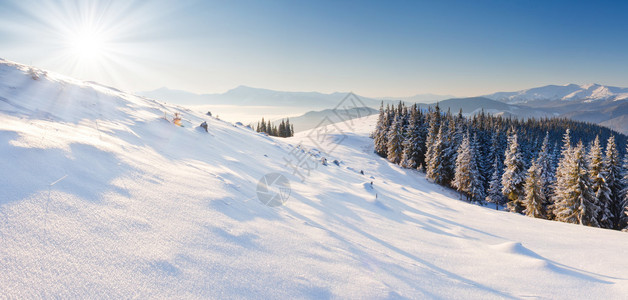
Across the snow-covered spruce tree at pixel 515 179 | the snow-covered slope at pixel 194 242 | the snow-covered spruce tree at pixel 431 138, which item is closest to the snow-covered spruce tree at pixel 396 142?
the snow-covered spruce tree at pixel 431 138

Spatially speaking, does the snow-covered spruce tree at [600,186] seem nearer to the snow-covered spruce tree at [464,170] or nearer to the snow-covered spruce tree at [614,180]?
the snow-covered spruce tree at [614,180]

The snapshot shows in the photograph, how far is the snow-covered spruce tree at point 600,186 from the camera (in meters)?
22.3

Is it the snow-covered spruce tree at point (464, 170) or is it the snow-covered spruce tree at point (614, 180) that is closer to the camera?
the snow-covered spruce tree at point (614, 180)

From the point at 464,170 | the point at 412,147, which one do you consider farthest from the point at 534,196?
the point at 412,147

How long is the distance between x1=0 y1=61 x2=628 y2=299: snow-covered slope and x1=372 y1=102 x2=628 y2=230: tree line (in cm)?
2068

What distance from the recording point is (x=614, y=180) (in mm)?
24016

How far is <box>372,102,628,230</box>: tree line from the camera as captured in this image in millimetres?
22484

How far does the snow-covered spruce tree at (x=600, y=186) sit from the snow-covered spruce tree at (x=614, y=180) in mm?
1215

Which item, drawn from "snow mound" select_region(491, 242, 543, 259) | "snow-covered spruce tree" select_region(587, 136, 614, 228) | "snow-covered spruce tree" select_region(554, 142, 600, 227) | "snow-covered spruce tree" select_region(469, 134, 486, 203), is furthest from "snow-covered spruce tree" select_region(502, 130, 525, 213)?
"snow mound" select_region(491, 242, 543, 259)

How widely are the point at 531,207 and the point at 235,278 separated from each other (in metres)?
34.1

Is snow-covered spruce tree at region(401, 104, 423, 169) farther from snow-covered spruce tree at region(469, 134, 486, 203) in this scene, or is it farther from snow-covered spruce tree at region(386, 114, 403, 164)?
snow-covered spruce tree at region(469, 134, 486, 203)

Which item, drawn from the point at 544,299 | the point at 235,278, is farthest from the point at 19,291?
the point at 544,299

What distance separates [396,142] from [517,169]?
845 inches

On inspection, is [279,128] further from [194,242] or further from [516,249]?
[194,242]
